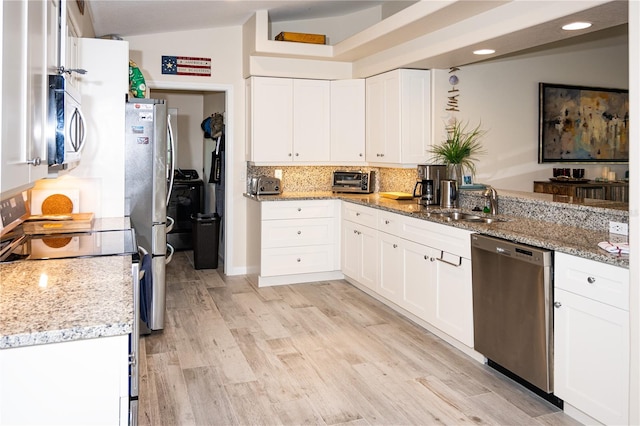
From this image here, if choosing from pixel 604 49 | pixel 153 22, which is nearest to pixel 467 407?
pixel 153 22

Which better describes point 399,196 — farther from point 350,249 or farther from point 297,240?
point 297,240

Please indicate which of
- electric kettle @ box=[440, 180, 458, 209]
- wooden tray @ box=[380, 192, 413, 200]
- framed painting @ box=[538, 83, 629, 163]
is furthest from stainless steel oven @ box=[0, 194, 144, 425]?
framed painting @ box=[538, 83, 629, 163]

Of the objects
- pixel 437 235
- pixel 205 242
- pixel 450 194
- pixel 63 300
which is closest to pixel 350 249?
pixel 450 194

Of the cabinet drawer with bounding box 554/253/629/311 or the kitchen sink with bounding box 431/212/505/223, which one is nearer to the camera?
the cabinet drawer with bounding box 554/253/629/311

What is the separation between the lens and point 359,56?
534cm

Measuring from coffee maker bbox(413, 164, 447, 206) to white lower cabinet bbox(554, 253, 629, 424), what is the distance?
2.01 metres

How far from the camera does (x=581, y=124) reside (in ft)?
19.9

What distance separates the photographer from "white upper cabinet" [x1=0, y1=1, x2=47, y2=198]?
1267mm

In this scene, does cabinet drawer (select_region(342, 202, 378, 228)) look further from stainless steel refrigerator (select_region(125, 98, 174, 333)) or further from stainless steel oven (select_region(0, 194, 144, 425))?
stainless steel oven (select_region(0, 194, 144, 425))

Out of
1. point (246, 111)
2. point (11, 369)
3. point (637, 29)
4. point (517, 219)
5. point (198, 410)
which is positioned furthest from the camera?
point (246, 111)

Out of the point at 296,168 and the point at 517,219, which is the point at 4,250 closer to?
the point at 517,219

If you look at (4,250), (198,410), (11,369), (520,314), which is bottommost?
(198,410)

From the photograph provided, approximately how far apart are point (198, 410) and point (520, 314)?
5.92 feet

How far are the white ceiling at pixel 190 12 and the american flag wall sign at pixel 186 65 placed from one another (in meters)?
0.29
